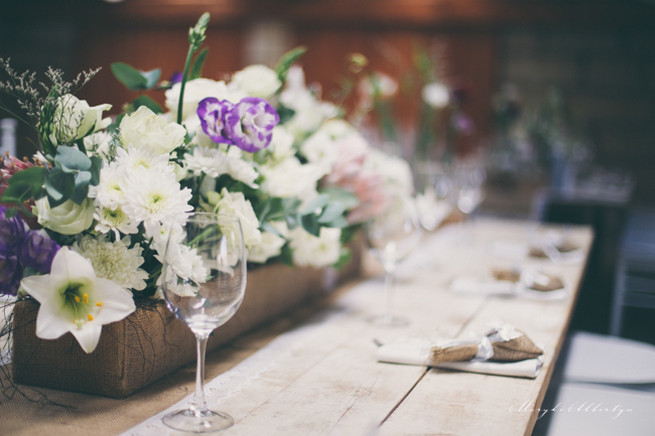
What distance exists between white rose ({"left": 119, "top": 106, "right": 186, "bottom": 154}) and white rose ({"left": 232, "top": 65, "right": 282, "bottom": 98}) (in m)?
0.35

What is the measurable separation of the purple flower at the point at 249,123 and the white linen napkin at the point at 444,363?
0.37 m

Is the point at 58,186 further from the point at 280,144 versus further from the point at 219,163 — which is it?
the point at 280,144

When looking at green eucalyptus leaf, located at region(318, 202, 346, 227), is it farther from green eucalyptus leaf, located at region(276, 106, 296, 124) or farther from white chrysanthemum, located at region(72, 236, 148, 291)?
white chrysanthemum, located at region(72, 236, 148, 291)

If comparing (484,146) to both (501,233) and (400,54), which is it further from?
(501,233)

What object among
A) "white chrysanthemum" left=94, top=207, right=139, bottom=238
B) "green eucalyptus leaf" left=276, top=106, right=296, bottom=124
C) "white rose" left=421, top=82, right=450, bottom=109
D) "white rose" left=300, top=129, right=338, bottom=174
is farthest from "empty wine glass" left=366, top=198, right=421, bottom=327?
"white rose" left=421, top=82, right=450, bottom=109

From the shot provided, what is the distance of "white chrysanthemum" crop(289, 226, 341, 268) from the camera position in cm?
→ 129

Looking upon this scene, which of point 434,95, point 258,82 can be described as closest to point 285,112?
point 258,82

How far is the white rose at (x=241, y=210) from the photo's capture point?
3.40 ft

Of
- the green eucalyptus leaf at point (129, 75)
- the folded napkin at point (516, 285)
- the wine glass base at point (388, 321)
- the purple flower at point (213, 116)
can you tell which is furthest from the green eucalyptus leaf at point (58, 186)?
the folded napkin at point (516, 285)

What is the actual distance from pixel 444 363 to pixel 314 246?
1.19ft

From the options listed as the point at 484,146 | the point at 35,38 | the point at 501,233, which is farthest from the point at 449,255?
the point at 35,38

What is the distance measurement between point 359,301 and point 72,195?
790 mm

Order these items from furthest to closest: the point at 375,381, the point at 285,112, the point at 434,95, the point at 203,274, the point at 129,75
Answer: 1. the point at 434,95
2. the point at 285,112
3. the point at 129,75
4. the point at 375,381
5. the point at 203,274

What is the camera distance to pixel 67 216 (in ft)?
2.80
